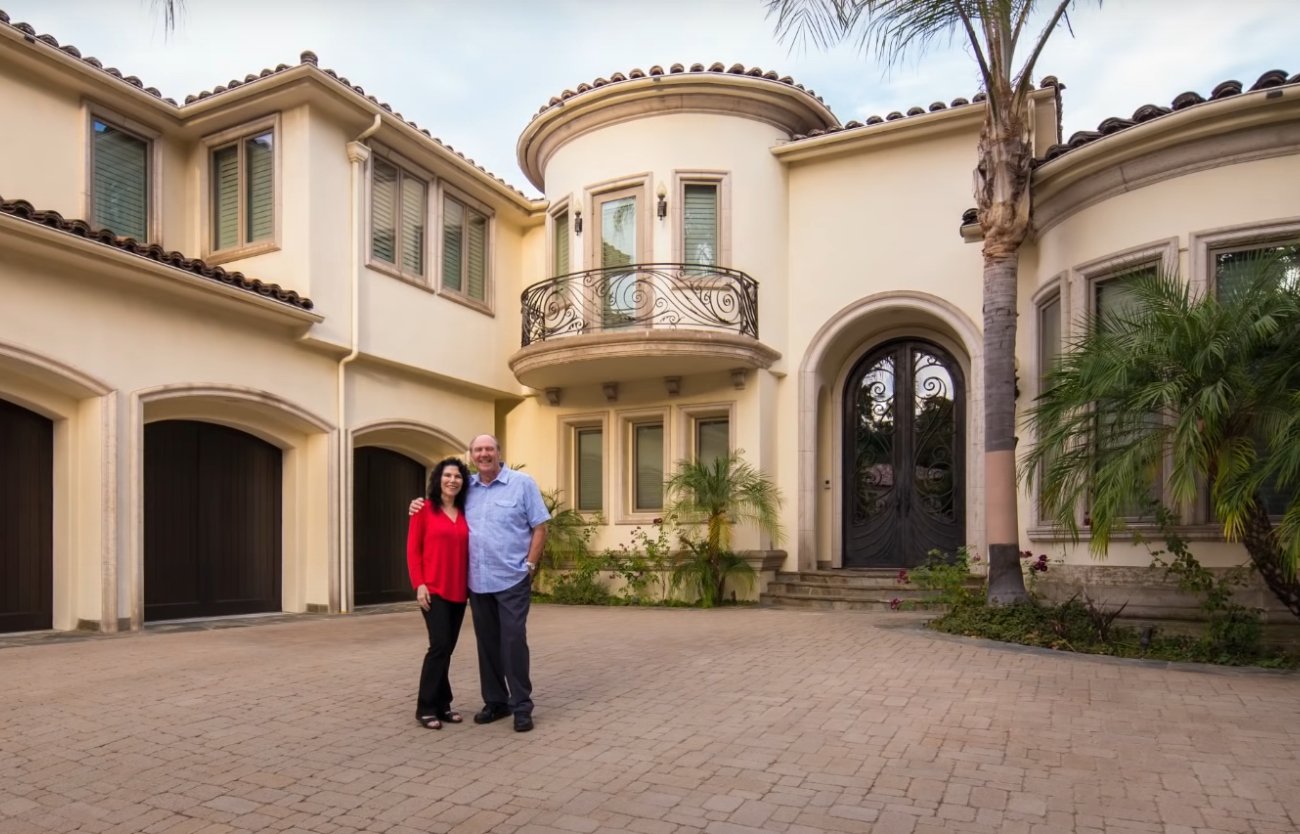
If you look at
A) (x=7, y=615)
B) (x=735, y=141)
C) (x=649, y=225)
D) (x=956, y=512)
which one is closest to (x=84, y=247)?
(x=7, y=615)

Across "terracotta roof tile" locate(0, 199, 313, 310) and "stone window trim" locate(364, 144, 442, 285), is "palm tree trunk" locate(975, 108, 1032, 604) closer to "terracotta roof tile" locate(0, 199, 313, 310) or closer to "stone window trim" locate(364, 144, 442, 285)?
"stone window trim" locate(364, 144, 442, 285)

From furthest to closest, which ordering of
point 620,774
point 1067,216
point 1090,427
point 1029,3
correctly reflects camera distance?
1. point 1067,216
2. point 1029,3
3. point 1090,427
4. point 620,774

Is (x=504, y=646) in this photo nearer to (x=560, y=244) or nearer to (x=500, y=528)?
(x=500, y=528)

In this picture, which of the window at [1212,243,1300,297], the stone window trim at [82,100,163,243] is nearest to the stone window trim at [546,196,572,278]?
the stone window trim at [82,100,163,243]

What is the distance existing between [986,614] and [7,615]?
992cm

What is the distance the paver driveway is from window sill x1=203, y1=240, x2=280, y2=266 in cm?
604

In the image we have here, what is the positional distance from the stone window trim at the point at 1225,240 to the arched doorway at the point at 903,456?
4636 mm

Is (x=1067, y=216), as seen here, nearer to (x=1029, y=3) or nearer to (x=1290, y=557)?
(x=1029, y=3)

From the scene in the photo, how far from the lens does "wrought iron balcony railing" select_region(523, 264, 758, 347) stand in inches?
537

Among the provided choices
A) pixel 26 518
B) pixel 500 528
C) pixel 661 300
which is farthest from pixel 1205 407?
pixel 26 518

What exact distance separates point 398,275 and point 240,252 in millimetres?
2102

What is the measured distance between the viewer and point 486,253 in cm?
1602

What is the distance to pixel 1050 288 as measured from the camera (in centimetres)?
1091

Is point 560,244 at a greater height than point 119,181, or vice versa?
point 119,181
